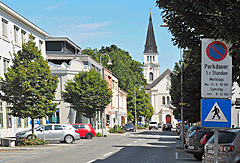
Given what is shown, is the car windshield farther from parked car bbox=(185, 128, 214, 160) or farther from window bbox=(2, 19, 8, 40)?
window bbox=(2, 19, 8, 40)

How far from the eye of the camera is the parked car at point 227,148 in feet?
38.8

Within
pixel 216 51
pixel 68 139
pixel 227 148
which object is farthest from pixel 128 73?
pixel 216 51

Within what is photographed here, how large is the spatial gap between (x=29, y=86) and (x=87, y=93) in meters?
21.0

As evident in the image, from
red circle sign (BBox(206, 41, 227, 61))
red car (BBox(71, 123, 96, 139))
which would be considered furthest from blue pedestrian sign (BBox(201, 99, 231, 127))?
red car (BBox(71, 123, 96, 139))

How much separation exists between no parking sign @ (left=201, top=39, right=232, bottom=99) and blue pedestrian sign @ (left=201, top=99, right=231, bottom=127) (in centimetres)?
10

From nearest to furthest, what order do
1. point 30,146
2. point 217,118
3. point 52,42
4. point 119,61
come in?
point 217,118, point 30,146, point 52,42, point 119,61

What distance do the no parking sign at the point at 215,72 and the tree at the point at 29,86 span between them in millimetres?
22908

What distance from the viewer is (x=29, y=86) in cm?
2827

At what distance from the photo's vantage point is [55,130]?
110ft

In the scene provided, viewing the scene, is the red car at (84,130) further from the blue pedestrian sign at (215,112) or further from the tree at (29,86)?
the blue pedestrian sign at (215,112)

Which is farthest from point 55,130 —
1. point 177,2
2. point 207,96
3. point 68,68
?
point 207,96

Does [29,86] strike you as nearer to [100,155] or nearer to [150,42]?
[100,155]

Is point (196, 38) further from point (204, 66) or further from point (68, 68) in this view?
point (68, 68)

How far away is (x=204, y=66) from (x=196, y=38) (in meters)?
4.05
